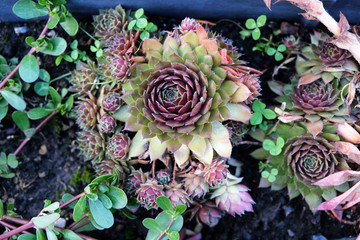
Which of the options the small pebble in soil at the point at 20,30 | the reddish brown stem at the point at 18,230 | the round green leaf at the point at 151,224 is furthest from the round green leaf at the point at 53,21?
the round green leaf at the point at 151,224

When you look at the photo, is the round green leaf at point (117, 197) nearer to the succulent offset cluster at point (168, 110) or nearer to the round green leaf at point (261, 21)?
the succulent offset cluster at point (168, 110)

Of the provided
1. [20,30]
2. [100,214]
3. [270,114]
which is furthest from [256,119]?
[20,30]

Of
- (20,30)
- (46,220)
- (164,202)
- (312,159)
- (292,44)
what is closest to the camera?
(46,220)

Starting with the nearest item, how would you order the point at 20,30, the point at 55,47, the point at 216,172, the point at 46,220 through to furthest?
the point at 46,220, the point at 216,172, the point at 55,47, the point at 20,30

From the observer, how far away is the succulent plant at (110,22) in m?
1.84

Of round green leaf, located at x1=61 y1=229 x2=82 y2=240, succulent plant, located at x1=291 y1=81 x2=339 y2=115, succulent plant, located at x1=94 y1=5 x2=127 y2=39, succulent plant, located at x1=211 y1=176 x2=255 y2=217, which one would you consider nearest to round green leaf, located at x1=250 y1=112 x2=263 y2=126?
succulent plant, located at x1=291 y1=81 x2=339 y2=115

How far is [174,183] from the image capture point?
1.75 metres

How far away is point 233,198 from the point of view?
1825 mm

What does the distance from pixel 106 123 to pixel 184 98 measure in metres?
0.45

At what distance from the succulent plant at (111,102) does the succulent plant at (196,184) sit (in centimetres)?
48

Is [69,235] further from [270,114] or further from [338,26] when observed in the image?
[338,26]

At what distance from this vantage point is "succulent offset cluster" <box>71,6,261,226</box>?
1526 mm

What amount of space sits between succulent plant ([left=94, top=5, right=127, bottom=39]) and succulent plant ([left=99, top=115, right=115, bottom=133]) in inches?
17.5

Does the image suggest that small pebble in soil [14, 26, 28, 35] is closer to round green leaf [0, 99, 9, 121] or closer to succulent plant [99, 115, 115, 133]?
round green leaf [0, 99, 9, 121]
